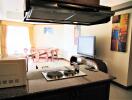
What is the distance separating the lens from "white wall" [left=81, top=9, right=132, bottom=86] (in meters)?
3.39

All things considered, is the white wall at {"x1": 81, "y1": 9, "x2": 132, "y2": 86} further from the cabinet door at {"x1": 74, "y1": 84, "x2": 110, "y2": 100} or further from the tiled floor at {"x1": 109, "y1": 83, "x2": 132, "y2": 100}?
the cabinet door at {"x1": 74, "y1": 84, "x2": 110, "y2": 100}

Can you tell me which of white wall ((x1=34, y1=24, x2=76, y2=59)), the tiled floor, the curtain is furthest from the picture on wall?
the curtain

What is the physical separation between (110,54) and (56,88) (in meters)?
3.00

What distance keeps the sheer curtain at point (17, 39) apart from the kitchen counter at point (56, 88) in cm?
618

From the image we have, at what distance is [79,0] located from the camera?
52.3 inches

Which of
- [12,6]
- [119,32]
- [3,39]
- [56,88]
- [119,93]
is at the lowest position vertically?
[119,93]

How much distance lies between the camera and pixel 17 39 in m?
7.52

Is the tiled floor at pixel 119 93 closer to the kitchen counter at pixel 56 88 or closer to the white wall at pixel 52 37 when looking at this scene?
the kitchen counter at pixel 56 88

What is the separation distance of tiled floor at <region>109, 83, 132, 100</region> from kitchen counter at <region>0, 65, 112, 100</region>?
1.46m

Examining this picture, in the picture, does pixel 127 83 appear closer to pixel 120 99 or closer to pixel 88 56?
pixel 120 99

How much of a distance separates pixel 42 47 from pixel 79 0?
6.84m

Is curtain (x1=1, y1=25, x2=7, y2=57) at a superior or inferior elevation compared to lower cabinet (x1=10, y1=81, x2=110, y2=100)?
superior

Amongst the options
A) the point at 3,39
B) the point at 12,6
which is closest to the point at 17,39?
the point at 3,39

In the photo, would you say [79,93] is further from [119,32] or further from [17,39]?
[17,39]
